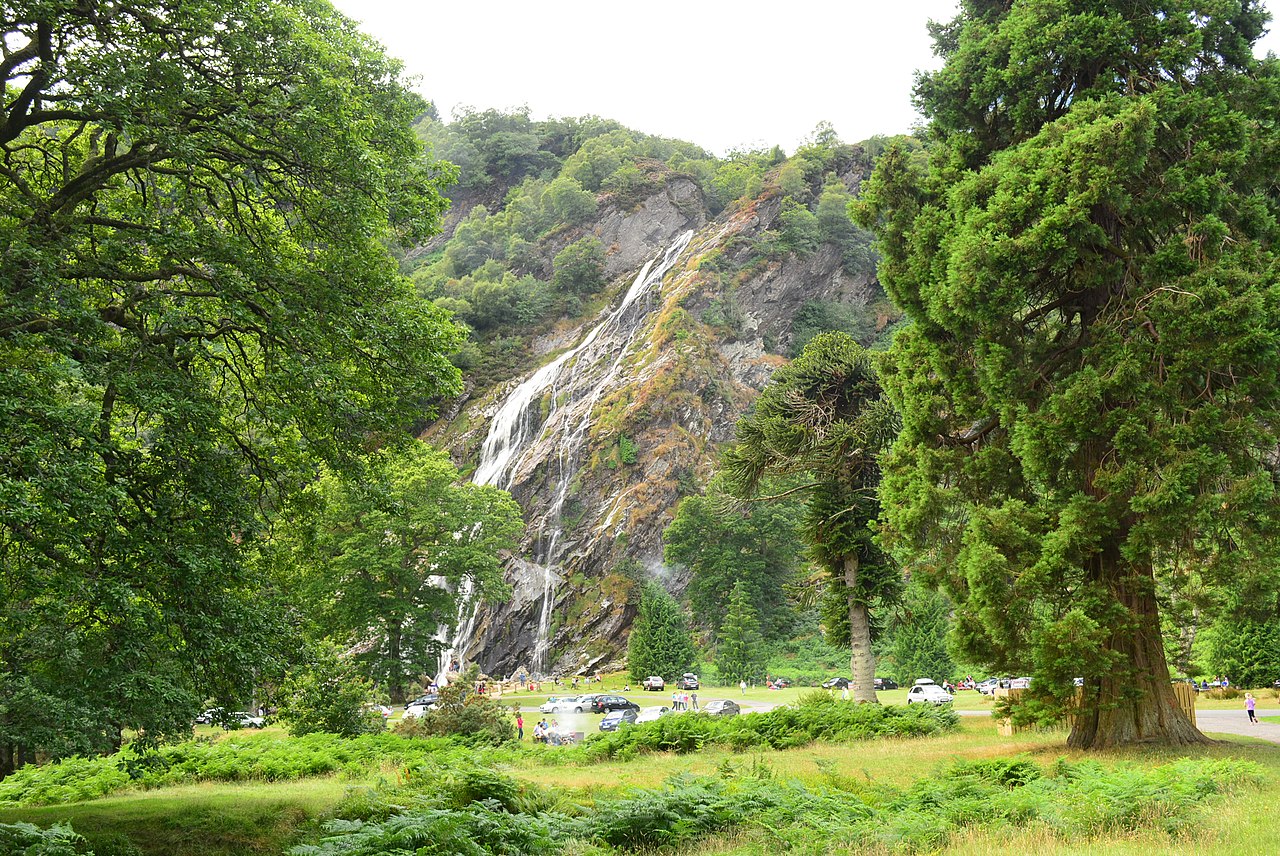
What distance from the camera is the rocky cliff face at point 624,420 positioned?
2095 inches

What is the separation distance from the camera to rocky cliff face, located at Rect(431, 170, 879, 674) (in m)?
53.2

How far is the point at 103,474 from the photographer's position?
980cm

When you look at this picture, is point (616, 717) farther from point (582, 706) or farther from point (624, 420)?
point (624, 420)

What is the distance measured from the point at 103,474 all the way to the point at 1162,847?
11.3m

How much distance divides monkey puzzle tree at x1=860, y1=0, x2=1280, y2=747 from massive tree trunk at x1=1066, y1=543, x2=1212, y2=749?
4 cm

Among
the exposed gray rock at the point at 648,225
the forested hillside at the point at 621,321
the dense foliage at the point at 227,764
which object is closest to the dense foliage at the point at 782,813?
the dense foliage at the point at 227,764

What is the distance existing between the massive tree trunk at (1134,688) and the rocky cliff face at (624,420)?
131 feet

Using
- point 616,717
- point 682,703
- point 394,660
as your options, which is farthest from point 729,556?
point 616,717

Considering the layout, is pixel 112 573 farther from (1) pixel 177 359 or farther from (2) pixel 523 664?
(2) pixel 523 664

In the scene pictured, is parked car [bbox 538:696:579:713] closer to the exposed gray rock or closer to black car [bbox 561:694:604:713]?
black car [bbox 561:694:604:713]

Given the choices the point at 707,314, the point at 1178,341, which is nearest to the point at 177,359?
the point at 1178,341

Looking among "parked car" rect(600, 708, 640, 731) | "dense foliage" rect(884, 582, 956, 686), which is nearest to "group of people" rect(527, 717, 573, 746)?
"parked car" rect(600, 708, 640, 731)

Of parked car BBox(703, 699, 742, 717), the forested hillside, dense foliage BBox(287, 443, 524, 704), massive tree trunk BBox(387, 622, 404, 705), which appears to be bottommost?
parked car BBox(703, 699, 742, 717)

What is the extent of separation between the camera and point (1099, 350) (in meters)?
14.3
